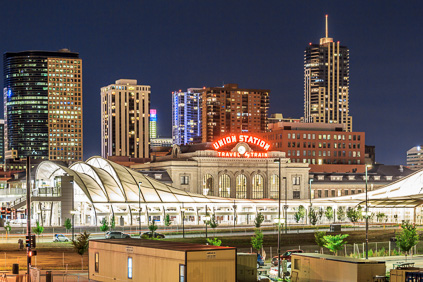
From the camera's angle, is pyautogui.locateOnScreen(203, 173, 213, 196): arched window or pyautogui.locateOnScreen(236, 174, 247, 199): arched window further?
pyautogui.locateOnScreen(236, 174, 247, 199): arched window

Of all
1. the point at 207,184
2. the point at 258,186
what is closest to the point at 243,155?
the point at 258,186

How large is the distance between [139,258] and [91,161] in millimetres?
114375

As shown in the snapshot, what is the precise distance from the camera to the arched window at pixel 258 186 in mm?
185000

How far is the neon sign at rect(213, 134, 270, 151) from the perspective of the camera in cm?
18412

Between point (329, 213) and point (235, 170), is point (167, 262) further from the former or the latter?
point (235, 170)

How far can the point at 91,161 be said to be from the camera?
16450 centimetres

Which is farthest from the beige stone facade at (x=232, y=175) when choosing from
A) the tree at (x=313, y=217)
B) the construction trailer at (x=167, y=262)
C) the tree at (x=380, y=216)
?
the construction trailer at (x=167, y=262)

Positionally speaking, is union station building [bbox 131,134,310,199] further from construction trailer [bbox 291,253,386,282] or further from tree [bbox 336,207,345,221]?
construction trailer [bbox 291,253,386,282]

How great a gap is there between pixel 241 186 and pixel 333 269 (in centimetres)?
12999

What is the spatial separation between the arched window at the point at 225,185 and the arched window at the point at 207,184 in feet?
8.26

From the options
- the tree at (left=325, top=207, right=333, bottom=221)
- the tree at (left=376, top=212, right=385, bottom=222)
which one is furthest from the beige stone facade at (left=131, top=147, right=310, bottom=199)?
the tree at (left=376, top=212, right=385, bottom=222)

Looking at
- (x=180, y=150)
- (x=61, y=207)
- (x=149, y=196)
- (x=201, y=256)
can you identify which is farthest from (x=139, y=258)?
(x=180, y=150)

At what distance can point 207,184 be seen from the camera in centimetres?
18050

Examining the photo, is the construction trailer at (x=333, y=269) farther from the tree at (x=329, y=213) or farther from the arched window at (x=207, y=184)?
the arched window at (x=207, y=184)
